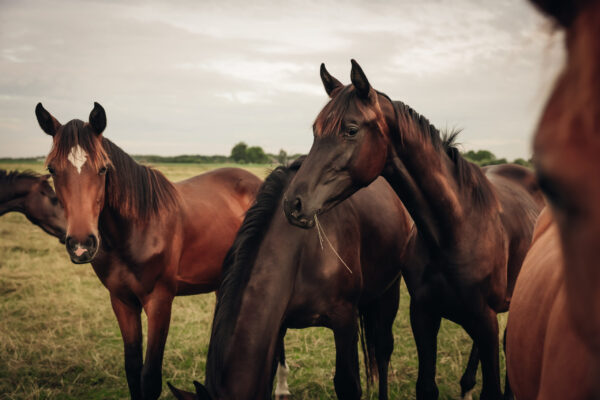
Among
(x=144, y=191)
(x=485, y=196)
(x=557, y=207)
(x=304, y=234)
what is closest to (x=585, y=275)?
(x=557, y=207)

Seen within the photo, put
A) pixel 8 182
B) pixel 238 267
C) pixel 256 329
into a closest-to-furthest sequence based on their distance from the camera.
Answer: pixel 256 329 < pixel 238 267 < pixel 8 182

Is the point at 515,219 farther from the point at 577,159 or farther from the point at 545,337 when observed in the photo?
the point at 577,159

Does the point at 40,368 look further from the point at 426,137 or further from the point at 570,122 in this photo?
the point at 570,122

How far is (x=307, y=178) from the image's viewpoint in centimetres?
237

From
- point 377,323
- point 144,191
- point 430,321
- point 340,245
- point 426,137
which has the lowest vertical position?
point 377,323

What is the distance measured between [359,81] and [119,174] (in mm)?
2264

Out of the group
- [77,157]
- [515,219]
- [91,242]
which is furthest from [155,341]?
[515,219]

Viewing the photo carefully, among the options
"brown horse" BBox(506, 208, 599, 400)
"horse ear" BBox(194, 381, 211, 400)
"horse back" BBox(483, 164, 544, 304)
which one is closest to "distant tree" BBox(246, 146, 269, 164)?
"horse back" BBox(483, 164, 544, 304)

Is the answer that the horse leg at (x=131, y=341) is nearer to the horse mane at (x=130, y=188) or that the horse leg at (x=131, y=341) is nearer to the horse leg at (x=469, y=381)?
the horse mane at (x=130, y=188)

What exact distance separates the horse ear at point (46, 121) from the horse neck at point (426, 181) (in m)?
2.77

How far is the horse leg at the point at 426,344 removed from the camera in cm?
289

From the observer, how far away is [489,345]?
2.70 meters

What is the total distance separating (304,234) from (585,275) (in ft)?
7.56

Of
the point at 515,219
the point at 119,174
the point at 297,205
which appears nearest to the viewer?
the point at 297,205
